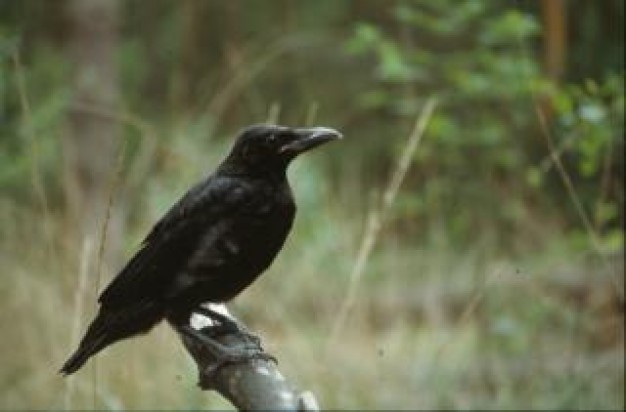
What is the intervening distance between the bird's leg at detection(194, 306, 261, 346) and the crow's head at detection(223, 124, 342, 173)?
1.07 feet

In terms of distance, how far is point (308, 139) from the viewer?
212cm

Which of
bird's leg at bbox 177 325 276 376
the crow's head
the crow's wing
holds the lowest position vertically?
bird's leg at bbox 177 325 276 376

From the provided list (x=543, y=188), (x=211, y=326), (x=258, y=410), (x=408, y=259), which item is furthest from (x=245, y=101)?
(x=258, y=410)

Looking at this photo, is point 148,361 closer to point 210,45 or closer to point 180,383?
point 180,383

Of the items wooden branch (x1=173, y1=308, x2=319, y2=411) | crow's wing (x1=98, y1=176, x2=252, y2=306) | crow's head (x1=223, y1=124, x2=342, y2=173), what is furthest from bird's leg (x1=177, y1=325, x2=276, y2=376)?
crow's head (x1=223, y1=124, x2=342, y2=173)

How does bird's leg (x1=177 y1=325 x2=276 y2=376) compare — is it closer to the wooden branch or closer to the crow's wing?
the wooden branch

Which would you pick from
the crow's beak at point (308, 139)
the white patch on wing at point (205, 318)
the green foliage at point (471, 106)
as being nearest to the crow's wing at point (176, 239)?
the crow's beak at point (308, 139)

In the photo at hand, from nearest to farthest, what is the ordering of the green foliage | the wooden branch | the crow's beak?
the wooden branch → the crow's beak → the green foliage

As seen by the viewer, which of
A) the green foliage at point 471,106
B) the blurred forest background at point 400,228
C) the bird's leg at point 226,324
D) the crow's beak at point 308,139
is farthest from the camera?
the green foliage at point 471,106

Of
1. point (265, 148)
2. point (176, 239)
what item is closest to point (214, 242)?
point (176, 239)

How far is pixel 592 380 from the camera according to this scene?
175 inches

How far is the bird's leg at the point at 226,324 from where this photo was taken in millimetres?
2381

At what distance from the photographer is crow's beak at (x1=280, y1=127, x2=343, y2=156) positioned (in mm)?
2096

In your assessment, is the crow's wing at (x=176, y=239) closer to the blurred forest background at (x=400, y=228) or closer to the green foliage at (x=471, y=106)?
the blurred forest background at (x=400, y=228)
